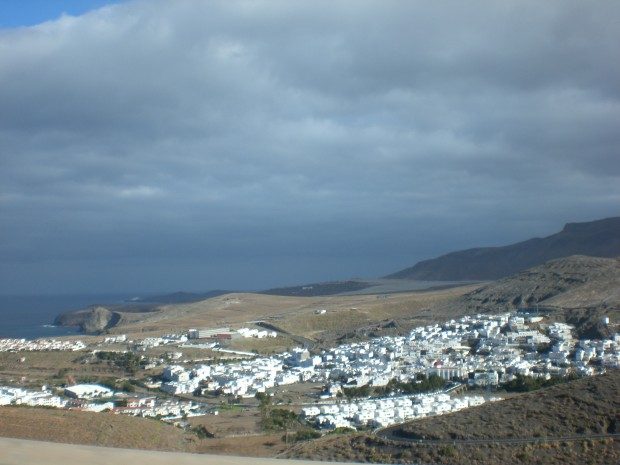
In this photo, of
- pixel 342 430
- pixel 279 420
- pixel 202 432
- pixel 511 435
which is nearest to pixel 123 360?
pixel 279 420

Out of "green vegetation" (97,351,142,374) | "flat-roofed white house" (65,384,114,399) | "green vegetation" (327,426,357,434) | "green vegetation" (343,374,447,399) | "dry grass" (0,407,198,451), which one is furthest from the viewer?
"green vegetation" (97,351,142,374)

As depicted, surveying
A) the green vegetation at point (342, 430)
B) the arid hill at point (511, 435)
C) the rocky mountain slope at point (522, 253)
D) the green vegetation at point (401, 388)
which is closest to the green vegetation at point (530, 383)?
the green vegetation at point (401, 388)

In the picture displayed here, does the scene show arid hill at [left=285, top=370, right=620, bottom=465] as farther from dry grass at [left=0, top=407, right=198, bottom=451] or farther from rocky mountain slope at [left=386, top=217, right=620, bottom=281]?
rocky mountain slope at [left=386, top=217, right=620, bottom=281]

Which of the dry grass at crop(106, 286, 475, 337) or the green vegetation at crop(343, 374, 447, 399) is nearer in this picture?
the green vegetation at crop(343, 374, 447, 399)

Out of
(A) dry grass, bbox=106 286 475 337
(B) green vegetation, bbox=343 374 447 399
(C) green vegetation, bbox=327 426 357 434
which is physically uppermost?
(A) dry grass, bbox=106 286 475 337

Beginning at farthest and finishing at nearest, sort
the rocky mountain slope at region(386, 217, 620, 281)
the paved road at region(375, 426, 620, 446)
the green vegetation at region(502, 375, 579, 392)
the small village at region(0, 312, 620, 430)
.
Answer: the rocky mountain slope at region(386, 217, 620, 281), the green vegetation at region(502, 375, 579, 392), the small village at region(0, 312, 620, 430), the paved road at region(375, 426, 620, 446)

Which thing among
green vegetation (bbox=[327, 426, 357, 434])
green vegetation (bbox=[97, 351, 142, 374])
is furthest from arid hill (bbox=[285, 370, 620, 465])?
green vegetation (bbox=[97, 351, 142, 374])
